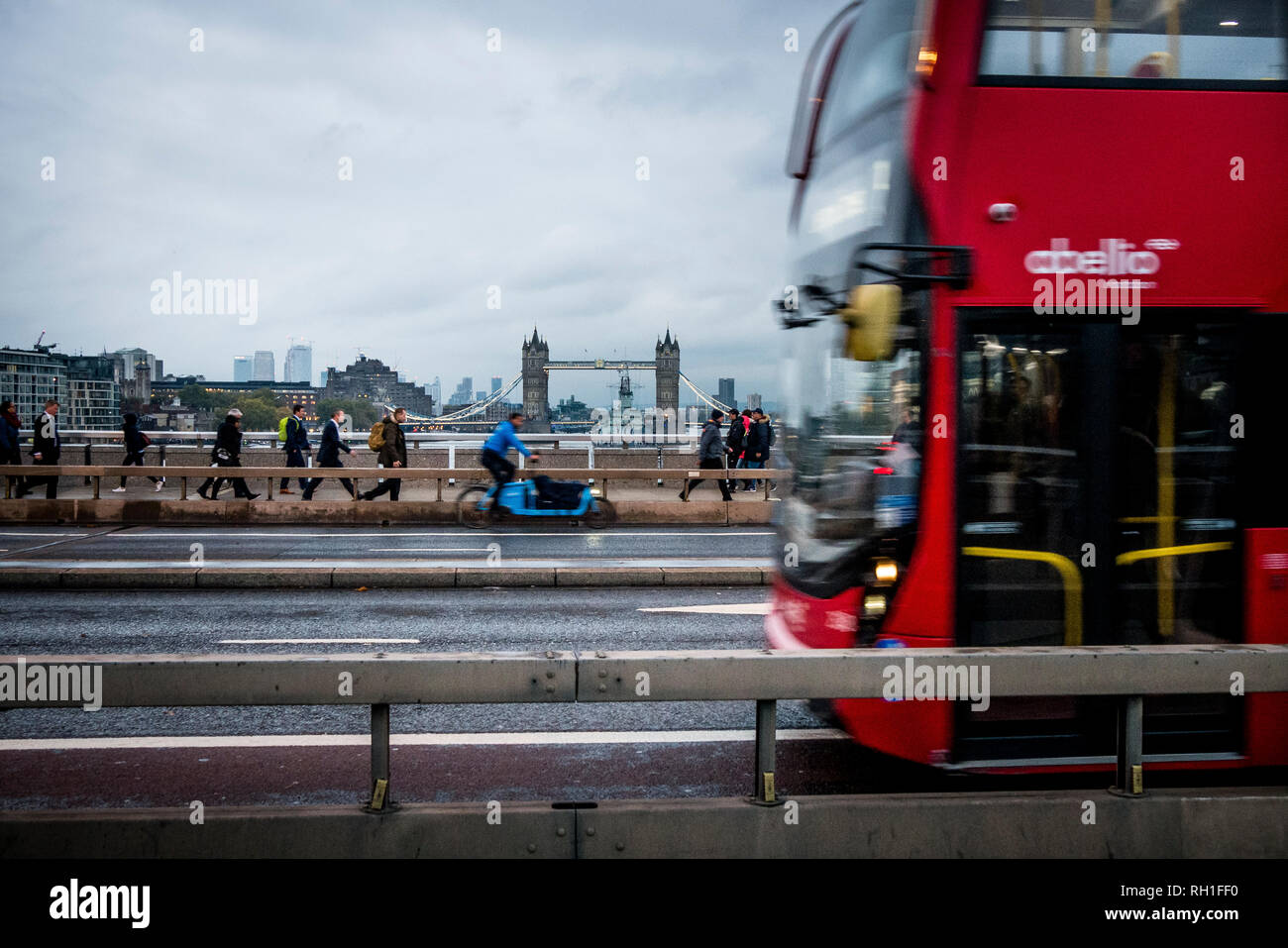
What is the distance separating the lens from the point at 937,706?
4395 millimetres

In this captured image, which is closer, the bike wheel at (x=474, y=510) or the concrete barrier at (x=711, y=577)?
the concrete barrier at (x=711, y=577)

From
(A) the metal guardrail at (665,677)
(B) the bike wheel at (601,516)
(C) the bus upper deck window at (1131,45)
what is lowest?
(B) the bike wheel at (601,516)

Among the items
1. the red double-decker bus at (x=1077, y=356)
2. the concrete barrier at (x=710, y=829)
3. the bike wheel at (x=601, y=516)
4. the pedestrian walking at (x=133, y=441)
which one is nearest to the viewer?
the concrete barrier at (x=710, y=829)

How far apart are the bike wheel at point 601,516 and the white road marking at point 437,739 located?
10.4 m

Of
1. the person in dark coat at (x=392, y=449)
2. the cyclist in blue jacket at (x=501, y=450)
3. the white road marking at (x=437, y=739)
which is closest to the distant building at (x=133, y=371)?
the person in dark coat at (x=392, y=449)

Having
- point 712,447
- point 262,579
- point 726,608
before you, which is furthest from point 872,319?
point 712,447

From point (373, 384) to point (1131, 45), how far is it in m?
97.0

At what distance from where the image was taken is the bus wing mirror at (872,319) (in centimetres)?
436

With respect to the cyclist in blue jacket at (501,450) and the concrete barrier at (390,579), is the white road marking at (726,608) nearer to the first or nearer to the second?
the concrete barrier at (390,579)

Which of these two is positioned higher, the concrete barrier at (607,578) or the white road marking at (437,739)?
the concrete barrier at (607,578)

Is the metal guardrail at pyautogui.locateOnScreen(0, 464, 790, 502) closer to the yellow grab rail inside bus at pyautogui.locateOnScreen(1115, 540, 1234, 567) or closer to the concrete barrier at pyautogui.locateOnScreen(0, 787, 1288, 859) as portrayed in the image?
the yellow grab rail inside bus at pyautogui.locateOnScreen(1115, 540, 1234, 567)
